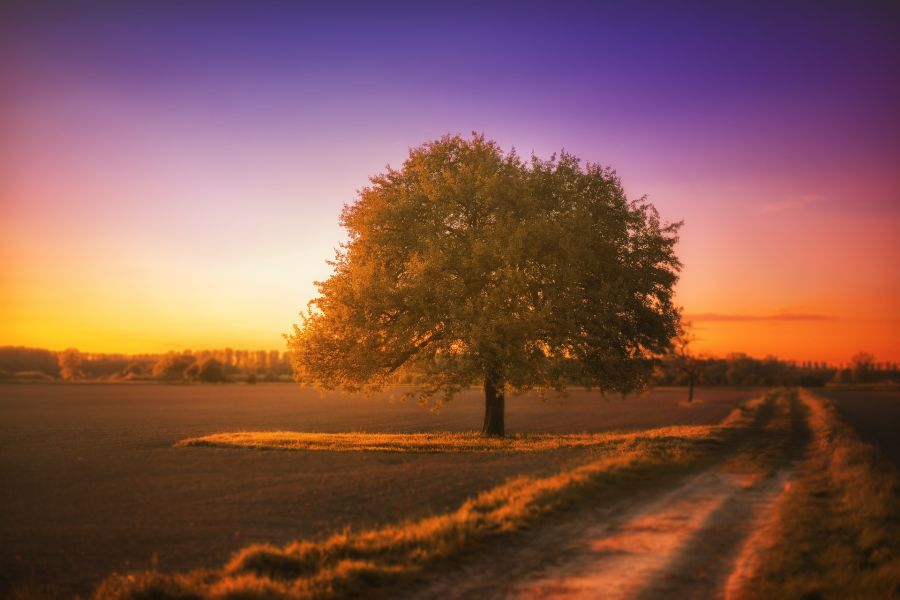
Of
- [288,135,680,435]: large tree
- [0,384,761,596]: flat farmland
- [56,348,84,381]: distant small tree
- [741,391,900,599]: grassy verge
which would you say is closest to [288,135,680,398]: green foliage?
[288,135,680,435]: large tree

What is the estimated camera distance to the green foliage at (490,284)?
29250 millimetres

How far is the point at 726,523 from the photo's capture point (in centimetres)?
1373

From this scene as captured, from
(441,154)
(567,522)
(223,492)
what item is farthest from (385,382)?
(567,522)

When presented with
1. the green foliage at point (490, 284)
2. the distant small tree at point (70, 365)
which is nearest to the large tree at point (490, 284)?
the green foliage at point (490, 284)

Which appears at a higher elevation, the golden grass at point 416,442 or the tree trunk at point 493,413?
the tree trunk at point 493,413

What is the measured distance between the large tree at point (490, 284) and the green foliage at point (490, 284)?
7 centimetres

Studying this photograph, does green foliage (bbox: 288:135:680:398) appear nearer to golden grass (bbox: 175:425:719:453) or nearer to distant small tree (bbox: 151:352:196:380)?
golden grass (bbox: 175:425:719:453)

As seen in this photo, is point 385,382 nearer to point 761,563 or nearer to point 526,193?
point 526,193

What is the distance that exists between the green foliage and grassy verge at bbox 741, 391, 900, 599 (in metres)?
11.7

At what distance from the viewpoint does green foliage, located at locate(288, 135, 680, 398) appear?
29.2 metres

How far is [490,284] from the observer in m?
30.6

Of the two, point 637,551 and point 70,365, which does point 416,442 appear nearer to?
point 637,551

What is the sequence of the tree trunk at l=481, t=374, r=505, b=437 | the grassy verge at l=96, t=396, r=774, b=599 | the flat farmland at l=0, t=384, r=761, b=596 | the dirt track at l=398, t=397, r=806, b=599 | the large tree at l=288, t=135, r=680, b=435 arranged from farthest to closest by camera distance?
the tree trunk at l=481, t=374, r=505, b=437 < the large tree at l=288, t=135, r=680, b=435 < the flat farmland at l=0, t=384, r=761, b=596 < the dirt track at l=398, t=397, r=806, b=599 < the grassy verge at l=96, t=396, r=774, b=599

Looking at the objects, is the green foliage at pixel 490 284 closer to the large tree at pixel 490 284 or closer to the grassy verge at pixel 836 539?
the large tree at pixel 490 284
